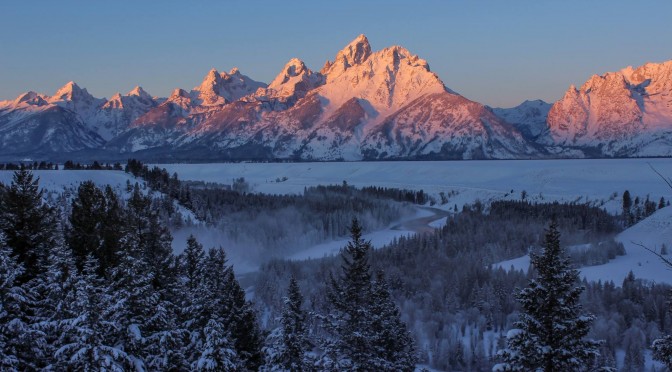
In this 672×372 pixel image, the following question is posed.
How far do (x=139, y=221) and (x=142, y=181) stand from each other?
11585 centimetres

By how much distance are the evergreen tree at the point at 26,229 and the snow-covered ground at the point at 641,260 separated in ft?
209

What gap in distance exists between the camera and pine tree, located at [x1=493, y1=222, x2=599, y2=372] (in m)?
17.6

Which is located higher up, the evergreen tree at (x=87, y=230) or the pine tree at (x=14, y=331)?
the evergreen tree at (x=87, y=230)

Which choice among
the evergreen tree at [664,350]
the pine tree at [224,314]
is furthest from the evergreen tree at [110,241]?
the evergreen tree at [664,350]

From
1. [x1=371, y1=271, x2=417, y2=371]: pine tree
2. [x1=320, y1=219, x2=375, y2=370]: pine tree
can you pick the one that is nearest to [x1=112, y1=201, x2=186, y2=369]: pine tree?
[x1=320, y1=219, x2=375, y2=370]: pine tree

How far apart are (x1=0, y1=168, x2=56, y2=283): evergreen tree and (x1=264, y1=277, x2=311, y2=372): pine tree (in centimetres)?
1198

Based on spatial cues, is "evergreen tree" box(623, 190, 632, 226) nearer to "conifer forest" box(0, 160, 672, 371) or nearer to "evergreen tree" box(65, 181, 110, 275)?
"conifer forest" box(0, 160, 672, 371)

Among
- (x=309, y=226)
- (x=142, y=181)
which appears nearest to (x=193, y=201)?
(x=142, y=181)

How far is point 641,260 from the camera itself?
90125 mm

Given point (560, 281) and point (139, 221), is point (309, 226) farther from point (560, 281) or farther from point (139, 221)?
point (560, 281)

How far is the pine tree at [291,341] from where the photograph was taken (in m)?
24.1

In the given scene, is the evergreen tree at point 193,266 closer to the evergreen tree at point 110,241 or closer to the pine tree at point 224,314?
the pine tree at point 224,314

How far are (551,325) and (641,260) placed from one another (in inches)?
3306

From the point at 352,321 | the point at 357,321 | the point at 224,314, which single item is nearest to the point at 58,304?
the point at 224,314
